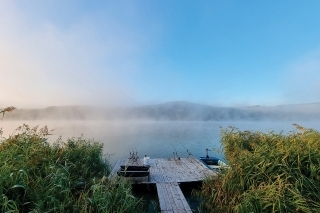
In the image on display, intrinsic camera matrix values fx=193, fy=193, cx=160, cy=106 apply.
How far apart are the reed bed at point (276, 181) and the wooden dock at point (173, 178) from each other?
2.70 feet

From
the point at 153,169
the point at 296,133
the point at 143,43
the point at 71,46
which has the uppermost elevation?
the point at 143,43

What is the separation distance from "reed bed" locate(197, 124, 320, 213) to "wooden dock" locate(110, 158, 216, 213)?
824 mm

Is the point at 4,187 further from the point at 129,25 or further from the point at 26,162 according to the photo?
the point at 129,25

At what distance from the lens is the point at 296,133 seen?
5141 mm

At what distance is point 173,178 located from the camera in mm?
7402

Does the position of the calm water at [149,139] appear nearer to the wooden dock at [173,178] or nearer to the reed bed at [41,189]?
the reed bed at [41,189]

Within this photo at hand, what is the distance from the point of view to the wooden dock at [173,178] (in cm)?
491

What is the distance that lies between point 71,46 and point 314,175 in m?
16.6

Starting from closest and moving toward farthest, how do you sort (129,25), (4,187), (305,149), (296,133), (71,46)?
(4,187), (305,149), (296,133), (71,46), (129,25)

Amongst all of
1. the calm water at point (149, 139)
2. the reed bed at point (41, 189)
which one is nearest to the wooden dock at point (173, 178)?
the reed bed at point (41, 189)

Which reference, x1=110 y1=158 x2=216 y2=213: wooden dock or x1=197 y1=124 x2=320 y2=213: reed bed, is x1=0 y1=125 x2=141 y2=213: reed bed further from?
x1=197 y1=124 x2=320 y2=213: reed bed

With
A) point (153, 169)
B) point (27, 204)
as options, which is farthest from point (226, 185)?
point (153, 169)

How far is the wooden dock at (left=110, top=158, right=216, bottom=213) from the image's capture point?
4906 millimetres

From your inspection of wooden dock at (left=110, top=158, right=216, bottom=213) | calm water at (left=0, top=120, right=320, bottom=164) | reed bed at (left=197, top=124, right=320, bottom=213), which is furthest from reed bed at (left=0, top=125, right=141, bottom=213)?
reed bed at (left=197, top=124, right=320, bottom=213)
